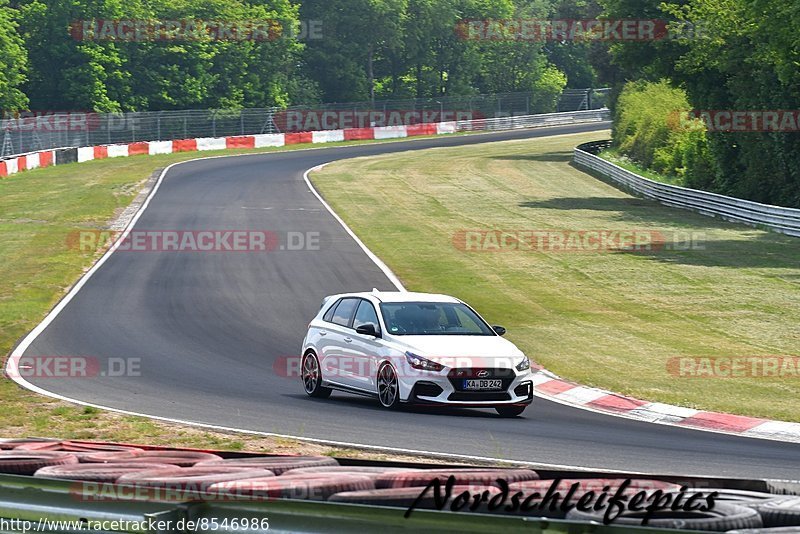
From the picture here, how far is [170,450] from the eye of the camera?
6.95 m

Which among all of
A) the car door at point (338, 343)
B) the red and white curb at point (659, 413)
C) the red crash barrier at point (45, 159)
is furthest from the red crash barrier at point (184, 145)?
the red and white curb at point (659, 413)

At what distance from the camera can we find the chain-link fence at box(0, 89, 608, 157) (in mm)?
64188

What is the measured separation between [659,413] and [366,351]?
3826 millimetres

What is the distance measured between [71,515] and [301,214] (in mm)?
36644

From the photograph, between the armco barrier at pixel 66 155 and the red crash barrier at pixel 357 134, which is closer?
the armco barrier at pixel 66 155

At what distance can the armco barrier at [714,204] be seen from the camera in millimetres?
37719

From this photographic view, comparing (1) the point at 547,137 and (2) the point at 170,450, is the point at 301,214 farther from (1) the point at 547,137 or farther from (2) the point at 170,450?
(1) the point at 547,137

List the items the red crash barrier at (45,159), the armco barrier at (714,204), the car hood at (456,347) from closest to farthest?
the car hood at (456,347) < the armco barrier at (714,204) < the red crash barrier at (45,159)

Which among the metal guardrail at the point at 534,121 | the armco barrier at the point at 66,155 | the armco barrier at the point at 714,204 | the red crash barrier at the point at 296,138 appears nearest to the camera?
the armco barrier at the point at 714,204

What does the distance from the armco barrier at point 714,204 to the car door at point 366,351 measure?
24118mm

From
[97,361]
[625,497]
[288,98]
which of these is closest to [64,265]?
[97,361]

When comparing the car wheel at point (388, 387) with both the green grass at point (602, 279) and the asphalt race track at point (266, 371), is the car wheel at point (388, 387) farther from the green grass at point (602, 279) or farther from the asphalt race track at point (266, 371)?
the green grass at point (602, 279)

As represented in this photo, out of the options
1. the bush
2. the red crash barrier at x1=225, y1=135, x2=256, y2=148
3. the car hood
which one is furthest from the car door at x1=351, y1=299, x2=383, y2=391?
the red crash barrier at x1=225, y1=135, x2=256, y2=148

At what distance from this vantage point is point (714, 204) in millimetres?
43688
